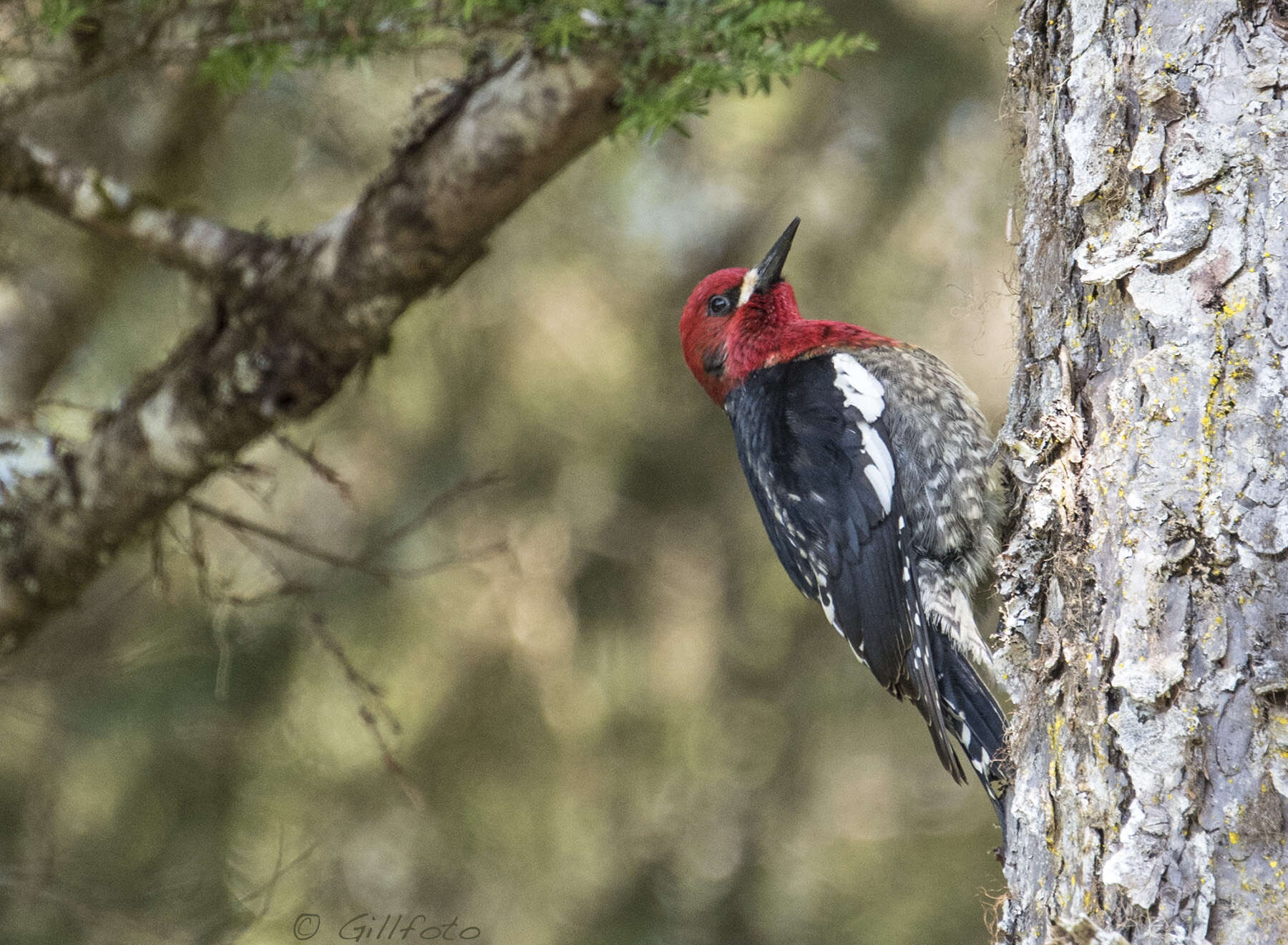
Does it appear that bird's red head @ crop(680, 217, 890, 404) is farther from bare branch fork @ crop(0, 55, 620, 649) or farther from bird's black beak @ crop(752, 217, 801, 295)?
bare branch fork @ crop(0, 55, 620, 649)

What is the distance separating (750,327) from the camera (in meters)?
2.76

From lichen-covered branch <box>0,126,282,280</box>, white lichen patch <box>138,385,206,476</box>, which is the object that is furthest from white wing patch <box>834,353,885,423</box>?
white lichen patch <box>138,385,206,476</box>

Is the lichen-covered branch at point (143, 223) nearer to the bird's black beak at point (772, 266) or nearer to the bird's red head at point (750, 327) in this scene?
the bird's red head at point (750, 327)

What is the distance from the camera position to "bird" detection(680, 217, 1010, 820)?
225 cm

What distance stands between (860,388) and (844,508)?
Answer: 0.94 feet

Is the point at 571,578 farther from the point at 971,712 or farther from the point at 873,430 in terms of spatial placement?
the point at 971,712

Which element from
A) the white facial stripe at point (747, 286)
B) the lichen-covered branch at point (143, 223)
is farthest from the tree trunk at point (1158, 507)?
the lichen-covered branch at point (143, 223)

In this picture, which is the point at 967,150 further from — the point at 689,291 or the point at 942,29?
the point at 689,291

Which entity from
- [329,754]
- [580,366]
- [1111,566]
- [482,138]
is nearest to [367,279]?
[482,138]

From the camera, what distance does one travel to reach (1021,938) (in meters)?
1.46

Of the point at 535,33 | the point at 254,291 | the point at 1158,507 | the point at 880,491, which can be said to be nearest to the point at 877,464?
the point at 880,491

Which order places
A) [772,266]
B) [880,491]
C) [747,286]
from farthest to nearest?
[747,286] < [772,266] < [880,491]

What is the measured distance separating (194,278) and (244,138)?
105 centimetres

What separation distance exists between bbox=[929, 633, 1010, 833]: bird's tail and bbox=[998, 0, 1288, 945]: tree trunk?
0.48 meters
